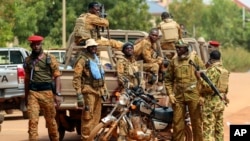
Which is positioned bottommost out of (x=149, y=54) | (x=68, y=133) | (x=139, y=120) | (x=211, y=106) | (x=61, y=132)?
(x=68, y=133)

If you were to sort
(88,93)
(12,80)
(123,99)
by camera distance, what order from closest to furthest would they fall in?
(123,99), (88,93), (12,80)

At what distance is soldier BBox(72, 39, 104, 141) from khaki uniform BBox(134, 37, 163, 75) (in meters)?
1.97

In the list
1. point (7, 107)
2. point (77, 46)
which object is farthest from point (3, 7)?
point (77, 46)

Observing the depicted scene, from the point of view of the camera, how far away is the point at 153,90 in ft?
44.4

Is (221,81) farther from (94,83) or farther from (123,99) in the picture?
(94,83)

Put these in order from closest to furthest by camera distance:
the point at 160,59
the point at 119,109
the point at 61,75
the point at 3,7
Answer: the point at 119,109 < the point at 61,75 < the point at 160,59 < the point at 3,7

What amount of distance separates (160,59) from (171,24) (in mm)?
1615

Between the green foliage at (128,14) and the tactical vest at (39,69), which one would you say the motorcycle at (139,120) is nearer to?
the tactical vest at (39,69)

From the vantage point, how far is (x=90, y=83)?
1202 cm

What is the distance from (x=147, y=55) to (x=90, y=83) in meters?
2.22

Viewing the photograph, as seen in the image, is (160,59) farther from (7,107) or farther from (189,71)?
(7,107)

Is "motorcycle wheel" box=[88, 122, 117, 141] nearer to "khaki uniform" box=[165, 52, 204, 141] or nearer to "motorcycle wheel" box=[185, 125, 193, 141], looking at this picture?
"khaki uniform" box=[165, 52, 204, 141]

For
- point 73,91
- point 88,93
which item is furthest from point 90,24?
point 88,93

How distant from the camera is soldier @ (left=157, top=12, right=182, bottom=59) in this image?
15.4 meters
